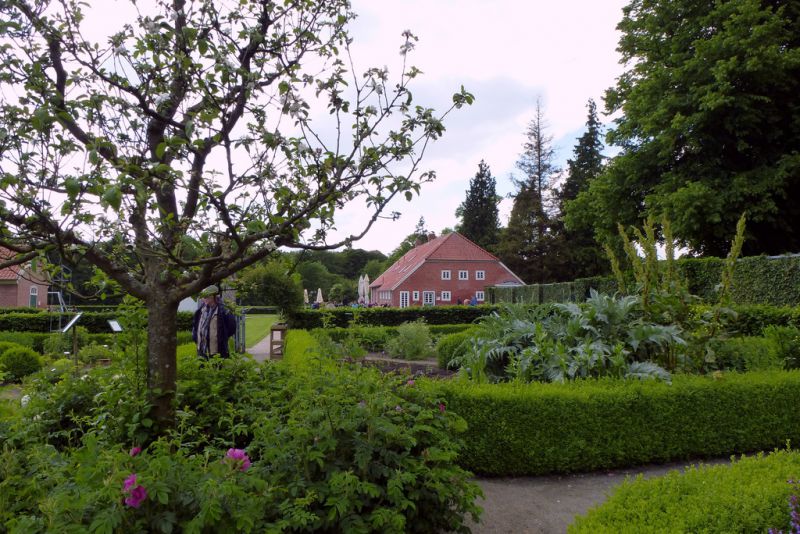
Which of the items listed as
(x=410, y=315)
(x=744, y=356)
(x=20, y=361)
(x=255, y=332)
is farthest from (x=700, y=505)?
(x=255, y=332)

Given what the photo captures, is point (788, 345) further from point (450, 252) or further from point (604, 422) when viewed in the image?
point (450, 252)

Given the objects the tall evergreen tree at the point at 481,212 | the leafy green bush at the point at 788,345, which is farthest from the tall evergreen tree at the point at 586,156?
the leafy green bush at the point at 788,345

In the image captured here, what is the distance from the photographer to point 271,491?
2117 mm

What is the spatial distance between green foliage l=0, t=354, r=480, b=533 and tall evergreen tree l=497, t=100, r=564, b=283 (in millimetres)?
35068

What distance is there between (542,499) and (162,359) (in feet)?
10.7

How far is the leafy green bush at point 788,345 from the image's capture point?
664 centimetres

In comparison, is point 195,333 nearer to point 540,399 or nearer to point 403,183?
point 540,399

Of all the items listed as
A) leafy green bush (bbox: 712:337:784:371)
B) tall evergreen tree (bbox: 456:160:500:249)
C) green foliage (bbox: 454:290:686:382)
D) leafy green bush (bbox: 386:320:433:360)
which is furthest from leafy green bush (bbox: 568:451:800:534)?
tall evergreen tree (bbox: 456:160:500:249)

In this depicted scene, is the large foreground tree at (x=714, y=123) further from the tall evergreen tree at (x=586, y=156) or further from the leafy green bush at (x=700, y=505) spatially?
the tall evergreen tree at (x=586, y=156)

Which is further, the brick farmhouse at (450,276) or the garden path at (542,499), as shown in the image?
the brick farmhouse at (450,276)

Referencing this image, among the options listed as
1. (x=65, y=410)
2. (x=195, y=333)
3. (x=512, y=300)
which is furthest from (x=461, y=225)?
(x=65, y=410)

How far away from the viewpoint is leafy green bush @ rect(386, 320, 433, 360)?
13641 millimetres

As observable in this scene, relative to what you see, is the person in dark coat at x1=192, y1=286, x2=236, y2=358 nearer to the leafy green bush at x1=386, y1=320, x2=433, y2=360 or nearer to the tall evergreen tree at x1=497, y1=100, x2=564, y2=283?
the leafy green bush at x1=386, y1=320, x2=433, y2=360

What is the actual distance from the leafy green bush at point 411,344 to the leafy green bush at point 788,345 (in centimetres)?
829
